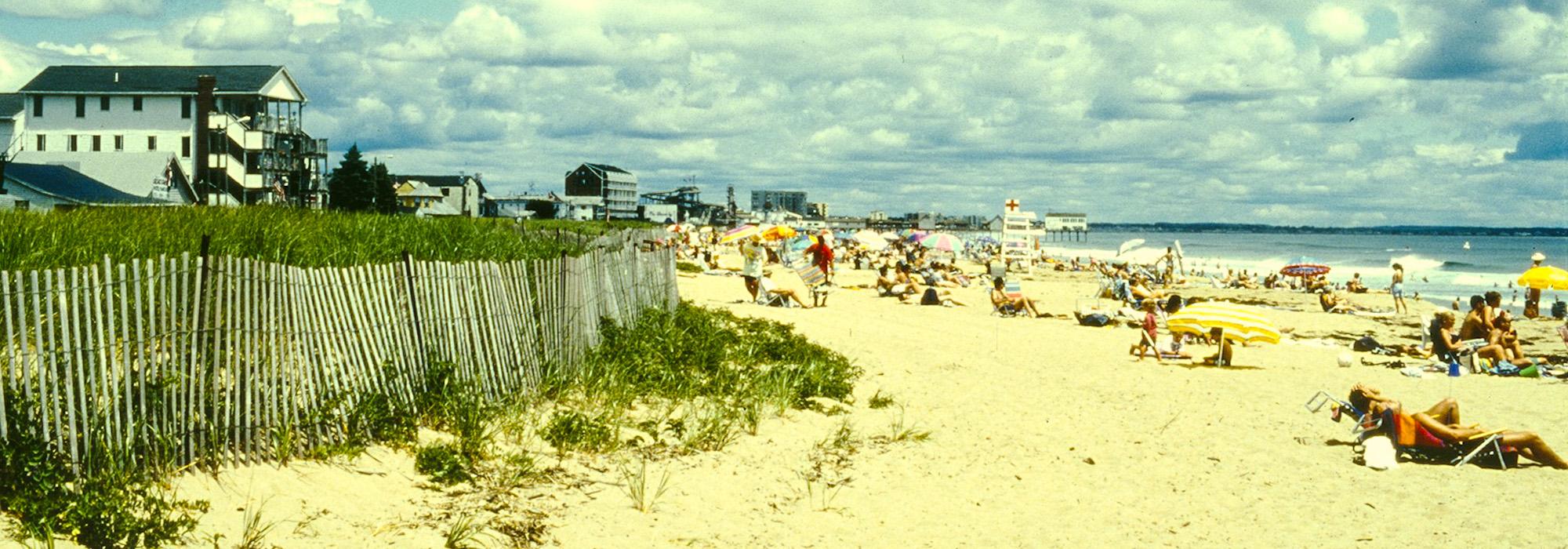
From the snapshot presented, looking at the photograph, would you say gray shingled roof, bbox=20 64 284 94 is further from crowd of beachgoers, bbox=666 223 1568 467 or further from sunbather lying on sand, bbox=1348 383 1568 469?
sunbather lying on sand, bbox=1348 383 1568 469

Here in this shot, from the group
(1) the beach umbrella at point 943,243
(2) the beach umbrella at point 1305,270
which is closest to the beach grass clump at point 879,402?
(1) the beach umbrella at point 943,243

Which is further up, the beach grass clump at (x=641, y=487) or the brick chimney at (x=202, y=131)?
the brick chimney at (x=202, y=131)

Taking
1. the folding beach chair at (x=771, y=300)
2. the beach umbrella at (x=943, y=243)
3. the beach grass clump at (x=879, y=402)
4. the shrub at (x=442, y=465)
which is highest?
the beach umbrella at (x=943, y=243)

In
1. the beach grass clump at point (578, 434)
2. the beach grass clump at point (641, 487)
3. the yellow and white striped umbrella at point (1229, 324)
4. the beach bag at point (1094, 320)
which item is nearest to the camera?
the beach grass clump at point (641, 487)

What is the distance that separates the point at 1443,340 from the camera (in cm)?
A: 1677

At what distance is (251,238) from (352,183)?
173ft

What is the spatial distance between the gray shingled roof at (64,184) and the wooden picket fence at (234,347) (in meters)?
19.6

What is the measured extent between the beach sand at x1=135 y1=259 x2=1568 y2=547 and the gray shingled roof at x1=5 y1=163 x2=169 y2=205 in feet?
66.4

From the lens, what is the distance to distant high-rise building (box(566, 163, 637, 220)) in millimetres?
142863

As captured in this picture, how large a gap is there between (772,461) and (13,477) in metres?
5.10

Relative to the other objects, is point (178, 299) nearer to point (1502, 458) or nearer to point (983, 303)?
point (1502, 458)

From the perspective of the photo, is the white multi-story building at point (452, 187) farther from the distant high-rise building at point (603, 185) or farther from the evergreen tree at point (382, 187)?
the distant high-rise building at point (603, 185)

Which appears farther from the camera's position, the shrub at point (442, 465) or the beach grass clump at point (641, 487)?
the beach grass clump at point (641, 487)

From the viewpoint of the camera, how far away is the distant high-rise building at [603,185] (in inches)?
5625
